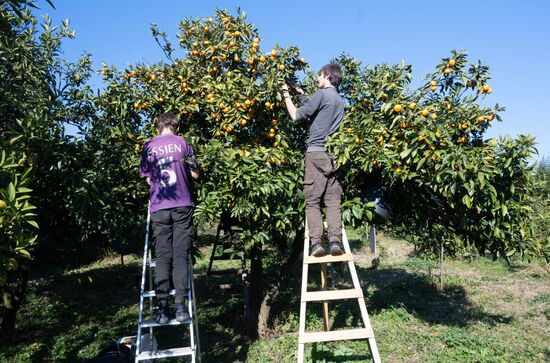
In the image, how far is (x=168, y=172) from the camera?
12.4 ft

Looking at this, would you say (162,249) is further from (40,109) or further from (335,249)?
(40,109)

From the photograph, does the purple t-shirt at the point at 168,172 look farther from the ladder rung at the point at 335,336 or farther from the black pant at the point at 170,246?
the ladder rung at the point at 335,336

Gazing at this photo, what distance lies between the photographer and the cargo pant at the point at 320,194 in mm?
3719

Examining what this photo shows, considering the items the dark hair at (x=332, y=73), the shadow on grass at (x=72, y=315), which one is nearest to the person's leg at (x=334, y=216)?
the dark hair at (x=332, y=73)

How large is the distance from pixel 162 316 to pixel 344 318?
410 cm

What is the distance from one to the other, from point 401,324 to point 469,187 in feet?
12.8

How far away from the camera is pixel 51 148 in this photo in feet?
15.8

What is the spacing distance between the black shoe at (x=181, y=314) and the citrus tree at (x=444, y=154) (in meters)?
1.70

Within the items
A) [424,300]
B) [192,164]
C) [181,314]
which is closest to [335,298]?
[181,314]

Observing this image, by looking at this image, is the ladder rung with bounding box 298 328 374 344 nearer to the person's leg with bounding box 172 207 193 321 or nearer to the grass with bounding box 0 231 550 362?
the person's leg with bounding box 172 207 193 321

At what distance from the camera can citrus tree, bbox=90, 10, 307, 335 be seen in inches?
168

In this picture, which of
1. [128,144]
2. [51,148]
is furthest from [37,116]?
[128,144]

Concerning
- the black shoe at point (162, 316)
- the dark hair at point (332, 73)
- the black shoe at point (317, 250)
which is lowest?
the black shoe at point (162, 316)

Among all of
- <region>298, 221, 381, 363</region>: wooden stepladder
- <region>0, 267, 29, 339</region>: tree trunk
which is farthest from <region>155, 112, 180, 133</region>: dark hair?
<region>0, 267, 29, 339</region>: tree trunk
